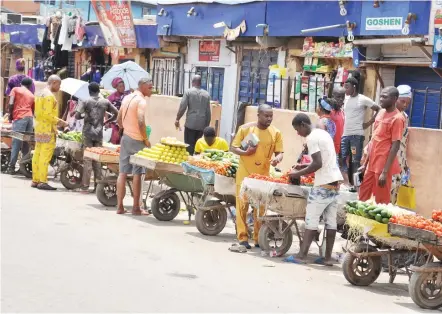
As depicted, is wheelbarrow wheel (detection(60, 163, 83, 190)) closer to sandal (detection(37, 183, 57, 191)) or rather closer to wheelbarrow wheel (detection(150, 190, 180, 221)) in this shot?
sandal (detection(37, 183, 57, 191))

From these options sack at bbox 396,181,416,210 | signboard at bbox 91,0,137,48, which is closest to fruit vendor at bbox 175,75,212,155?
sack at bbox 396,181,416,210

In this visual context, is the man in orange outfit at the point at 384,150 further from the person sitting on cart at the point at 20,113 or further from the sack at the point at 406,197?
the person sitting on cart at the point at 20,113

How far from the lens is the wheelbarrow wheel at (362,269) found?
10219 mm

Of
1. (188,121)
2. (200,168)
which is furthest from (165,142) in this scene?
(188,121)

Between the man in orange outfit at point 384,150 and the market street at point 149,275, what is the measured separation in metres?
1.24

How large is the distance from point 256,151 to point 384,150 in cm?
159

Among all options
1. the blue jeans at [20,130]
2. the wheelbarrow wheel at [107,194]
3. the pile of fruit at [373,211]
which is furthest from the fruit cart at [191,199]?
the blue jeans at [20,130]

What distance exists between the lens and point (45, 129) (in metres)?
17.2

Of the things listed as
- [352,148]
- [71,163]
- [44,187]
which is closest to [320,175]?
[352,148]

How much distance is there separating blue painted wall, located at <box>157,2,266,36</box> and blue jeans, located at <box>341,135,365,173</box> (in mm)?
5238

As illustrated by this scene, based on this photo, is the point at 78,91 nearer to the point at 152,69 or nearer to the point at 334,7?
the point at 152,69

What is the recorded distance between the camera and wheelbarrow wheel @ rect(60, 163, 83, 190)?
57.3 ft

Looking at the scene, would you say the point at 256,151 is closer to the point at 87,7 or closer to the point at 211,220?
the point at 211,220

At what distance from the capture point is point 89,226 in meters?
12.9
